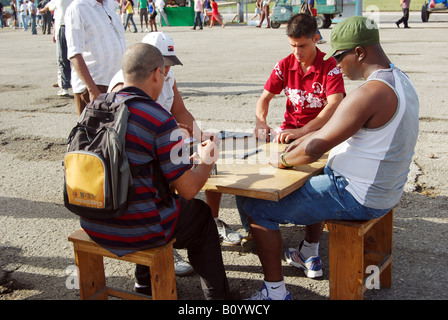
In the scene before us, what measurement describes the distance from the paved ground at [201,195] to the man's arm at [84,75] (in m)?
1.11

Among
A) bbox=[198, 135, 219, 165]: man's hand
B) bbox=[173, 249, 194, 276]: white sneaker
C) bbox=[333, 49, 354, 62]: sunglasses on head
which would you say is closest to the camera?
bbox=[198, 135, 219, 165]: man's hand

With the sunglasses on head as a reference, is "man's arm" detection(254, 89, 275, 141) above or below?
below

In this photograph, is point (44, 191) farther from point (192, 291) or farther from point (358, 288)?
point (358, 288)

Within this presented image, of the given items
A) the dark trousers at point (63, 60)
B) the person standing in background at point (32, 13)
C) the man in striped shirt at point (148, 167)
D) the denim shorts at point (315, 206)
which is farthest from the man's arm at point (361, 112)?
the person standing in background at point (32, 13)

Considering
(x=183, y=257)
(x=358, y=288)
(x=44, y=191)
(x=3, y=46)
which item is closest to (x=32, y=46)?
(x=3, y=46)

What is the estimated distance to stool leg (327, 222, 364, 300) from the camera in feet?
8.92

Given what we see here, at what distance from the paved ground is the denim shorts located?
61cm

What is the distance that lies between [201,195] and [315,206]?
7.24 feet

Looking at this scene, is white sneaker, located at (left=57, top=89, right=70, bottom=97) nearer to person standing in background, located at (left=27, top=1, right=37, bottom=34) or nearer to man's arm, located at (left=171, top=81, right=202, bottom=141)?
man's arm, located at (left=171, top=81, right=202, bottom=141)

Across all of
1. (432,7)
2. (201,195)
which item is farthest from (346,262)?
(432,7)

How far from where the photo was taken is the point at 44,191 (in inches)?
196

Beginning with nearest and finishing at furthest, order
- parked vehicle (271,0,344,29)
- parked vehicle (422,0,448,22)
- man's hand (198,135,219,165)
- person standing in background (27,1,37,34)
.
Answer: man's hand (198,135,219,165)
parked vehicle (271,0,344,29)
parked vehicle (422,0,448,22)
person standing in background (27,1,37,34)

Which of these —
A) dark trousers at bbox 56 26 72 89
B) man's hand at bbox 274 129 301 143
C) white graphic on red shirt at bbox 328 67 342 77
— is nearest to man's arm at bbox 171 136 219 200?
man's hand at bbox 274 129 301 143

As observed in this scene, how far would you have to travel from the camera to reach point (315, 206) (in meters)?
2.77
